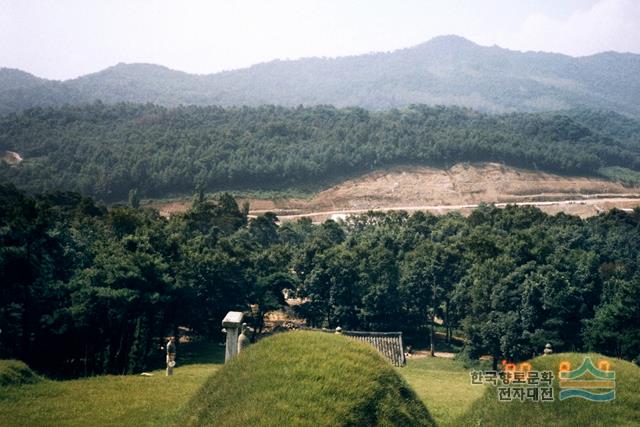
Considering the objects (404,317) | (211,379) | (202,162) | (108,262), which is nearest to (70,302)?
(108,262)

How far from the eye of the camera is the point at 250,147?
317 feet

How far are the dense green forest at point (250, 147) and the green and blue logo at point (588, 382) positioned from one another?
7274cm

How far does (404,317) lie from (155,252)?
18.7 metres

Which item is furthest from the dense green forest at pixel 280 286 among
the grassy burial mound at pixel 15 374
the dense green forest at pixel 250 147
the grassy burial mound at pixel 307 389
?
the dense green forest at pixel 250 147

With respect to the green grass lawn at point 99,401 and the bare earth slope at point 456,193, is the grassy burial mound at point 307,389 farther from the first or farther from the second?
the bare earth slope at point 456,193

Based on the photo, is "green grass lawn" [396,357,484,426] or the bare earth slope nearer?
"green grass lawn" [396,357,484,426]

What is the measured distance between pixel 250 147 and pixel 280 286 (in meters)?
60.0

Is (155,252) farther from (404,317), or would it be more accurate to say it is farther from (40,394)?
(404,317)

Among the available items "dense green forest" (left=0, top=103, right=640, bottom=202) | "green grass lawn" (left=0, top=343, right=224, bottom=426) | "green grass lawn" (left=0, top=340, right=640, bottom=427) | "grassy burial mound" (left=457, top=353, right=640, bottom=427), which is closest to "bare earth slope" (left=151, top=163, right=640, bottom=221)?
"dense green forest" (left=0, top=103, right=640, bottom=202)

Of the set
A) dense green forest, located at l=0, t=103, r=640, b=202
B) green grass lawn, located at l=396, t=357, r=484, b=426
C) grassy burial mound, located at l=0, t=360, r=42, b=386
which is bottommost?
green grass lawn, located at l=396, t=357, r=484, b=426

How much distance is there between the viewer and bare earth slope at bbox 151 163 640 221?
88000mm

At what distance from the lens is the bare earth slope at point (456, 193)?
88000 millimetres

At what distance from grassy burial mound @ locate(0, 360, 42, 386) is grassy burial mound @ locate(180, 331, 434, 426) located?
7.28 m

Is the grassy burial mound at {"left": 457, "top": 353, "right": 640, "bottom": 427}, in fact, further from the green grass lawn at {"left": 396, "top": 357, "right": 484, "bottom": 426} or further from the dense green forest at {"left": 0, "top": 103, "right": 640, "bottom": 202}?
the dense green forest at {"left": 0, "top": 103, "right": 640, "bottom": 202}
